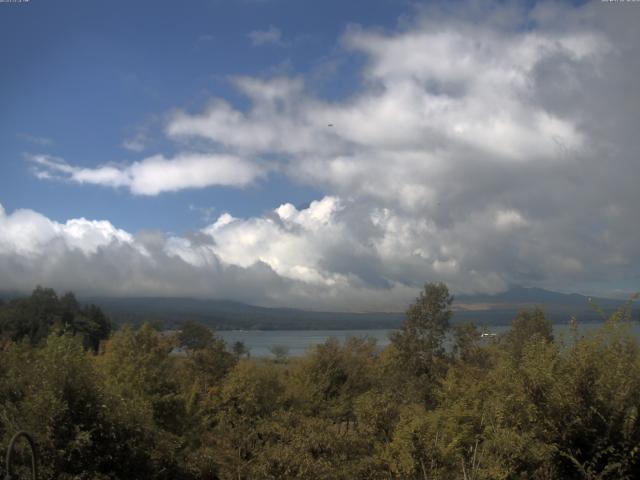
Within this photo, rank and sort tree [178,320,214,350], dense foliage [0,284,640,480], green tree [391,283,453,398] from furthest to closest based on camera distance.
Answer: tree [178,320,214,350] → green tree [391,283,453,398] → dense foliage [0,284,640,480]

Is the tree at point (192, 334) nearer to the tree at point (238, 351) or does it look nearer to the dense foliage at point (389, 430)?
the tree at point (238, 351)

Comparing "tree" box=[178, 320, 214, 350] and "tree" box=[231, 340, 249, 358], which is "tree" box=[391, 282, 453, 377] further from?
"tree" box=[178, 320, 214, 350]

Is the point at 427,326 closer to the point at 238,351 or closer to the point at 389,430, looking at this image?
the point at 389,430

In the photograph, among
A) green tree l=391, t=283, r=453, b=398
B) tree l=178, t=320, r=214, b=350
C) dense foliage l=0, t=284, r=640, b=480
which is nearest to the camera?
dense foliage l=0, t=284, r=640, b=480

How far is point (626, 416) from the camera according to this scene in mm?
11164

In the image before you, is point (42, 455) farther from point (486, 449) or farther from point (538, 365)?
point (538, 365)

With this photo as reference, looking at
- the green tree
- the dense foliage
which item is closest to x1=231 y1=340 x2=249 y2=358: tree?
the green tree

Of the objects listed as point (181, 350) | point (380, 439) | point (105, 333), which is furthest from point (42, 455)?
point (105, 333)

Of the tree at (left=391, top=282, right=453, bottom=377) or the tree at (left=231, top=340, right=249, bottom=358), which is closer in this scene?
the tree at (left=391, top=282, right=453, bottom=377)

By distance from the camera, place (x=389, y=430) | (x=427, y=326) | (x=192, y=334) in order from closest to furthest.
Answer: (x=389, y=430)
(x=427, y=326)
(x=192, y=334)

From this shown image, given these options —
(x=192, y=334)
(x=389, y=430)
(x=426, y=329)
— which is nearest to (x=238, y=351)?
(x=192, y=334)

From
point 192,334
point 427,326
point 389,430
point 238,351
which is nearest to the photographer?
point 389,430

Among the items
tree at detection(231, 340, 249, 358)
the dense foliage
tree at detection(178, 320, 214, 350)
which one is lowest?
tree at detection(231, 340, 249, 358)

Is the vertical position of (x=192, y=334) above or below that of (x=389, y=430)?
below
